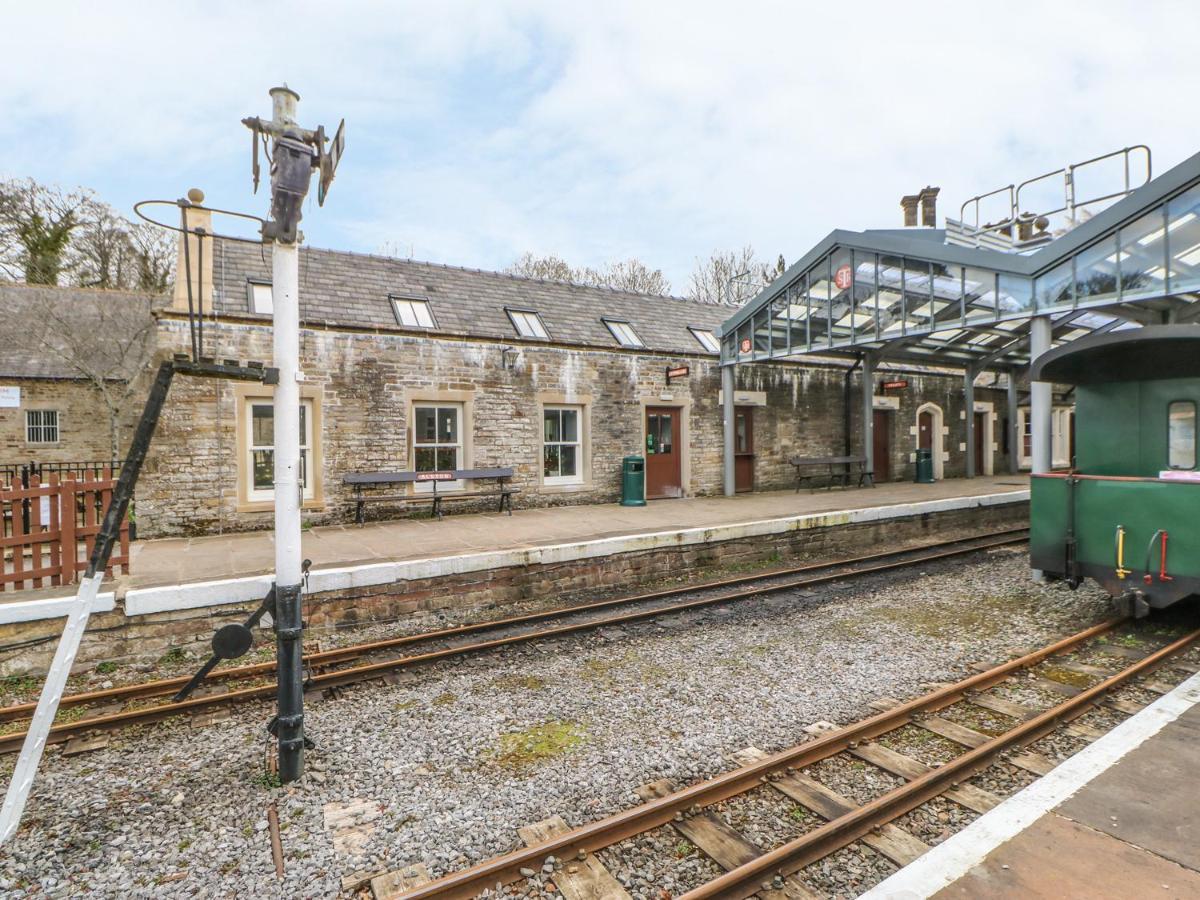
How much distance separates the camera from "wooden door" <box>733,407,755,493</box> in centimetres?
1455

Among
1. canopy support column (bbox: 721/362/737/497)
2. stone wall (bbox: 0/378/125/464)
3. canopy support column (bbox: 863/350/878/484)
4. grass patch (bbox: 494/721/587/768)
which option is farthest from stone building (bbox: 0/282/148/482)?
canopy support column (bbox: 863/350/878/484)

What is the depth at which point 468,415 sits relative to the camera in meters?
11.2

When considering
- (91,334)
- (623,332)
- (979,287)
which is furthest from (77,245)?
(979,287)

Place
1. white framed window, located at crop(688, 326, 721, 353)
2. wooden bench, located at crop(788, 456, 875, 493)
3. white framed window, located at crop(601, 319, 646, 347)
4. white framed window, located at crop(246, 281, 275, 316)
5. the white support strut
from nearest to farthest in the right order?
the white support strut < white framed window, located at crop(246, 281, 275, 316) < white framed window, located at crop(601, 319, 646, 347) < wooden bench, located at crop(788, 456, 875, 493) < white framed window, located at crop(688, 326, 721, 353)

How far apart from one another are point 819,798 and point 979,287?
900cm

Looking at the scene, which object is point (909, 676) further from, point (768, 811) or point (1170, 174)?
point (1170, 174)

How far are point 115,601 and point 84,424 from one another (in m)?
15.3

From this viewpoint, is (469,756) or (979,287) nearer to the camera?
(469,756)

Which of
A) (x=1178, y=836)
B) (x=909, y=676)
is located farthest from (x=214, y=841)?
(x=909, y=676)

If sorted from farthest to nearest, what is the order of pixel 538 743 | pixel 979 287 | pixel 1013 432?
pixel 1013 432, pixel 979 287, pixel 538 743

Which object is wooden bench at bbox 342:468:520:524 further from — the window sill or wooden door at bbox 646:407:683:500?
wooden door at bbox 646:407:683:500

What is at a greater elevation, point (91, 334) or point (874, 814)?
point (91, 334)

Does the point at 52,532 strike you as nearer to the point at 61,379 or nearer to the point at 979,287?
the point at 979,287

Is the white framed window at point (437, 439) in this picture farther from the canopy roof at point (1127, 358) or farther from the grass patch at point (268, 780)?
the canopy roof at point (1127, 358)
